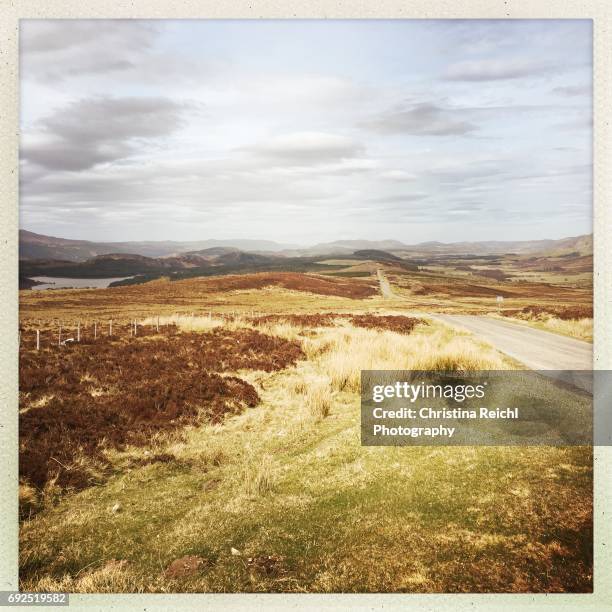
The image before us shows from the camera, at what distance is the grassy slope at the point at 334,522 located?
123 inches

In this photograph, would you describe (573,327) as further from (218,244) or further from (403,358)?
(218,244)

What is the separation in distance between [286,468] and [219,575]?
109 cm

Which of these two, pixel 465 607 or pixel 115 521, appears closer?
pixel 465 607

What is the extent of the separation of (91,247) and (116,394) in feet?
7.33

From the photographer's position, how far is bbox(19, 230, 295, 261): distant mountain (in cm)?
391

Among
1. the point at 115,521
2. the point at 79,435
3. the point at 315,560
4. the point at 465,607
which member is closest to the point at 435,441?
the point at 465,607

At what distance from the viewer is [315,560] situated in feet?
10.3

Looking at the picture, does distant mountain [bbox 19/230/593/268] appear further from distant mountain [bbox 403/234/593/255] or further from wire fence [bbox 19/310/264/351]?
wire fence [bbox 19/310/264/351]

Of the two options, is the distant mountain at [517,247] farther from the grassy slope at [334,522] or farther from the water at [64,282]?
the water at [64,282]

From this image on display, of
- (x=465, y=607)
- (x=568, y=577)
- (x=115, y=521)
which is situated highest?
(x=115, y=521)

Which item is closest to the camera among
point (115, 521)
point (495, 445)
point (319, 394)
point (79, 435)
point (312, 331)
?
point (115, 521)

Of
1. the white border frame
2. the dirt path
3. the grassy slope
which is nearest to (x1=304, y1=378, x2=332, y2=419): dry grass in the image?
the grassy slope
